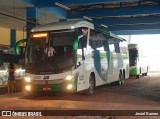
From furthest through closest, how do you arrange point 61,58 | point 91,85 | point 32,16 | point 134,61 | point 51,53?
1. point 134,61
2. point 32,16
3. point 91,85
4. point 51,53
5. point 61,58

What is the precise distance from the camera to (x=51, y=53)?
1395 cm

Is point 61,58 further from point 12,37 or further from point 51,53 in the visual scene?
point 12,37

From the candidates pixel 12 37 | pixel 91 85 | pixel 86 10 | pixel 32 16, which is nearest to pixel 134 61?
pixel 86 10

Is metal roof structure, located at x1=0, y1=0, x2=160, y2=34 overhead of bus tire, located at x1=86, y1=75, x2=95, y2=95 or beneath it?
overhead

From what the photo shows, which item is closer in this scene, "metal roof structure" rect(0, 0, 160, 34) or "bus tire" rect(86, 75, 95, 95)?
"bus tire" rect(86, 75, 95, 95)

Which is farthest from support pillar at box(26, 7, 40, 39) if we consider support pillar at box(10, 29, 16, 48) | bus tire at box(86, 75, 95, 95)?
support pillar at box(10, 29, 16, 48)

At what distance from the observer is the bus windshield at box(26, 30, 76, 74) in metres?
13.7

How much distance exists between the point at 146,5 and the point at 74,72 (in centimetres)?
1438

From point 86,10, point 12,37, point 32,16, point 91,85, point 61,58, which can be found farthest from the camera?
point 12,37

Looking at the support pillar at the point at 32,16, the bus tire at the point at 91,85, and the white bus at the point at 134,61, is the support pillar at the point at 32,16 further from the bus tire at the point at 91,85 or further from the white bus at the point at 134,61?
the white bus at the point at 134,61

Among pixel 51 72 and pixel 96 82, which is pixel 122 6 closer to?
pixel 96 82

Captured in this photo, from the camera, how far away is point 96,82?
1630cm

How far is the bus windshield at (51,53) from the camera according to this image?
13.7 meters

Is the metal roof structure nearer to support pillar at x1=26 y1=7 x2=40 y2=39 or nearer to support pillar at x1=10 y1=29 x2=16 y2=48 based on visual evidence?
support pillar at x1=26 y1=7 x2=40 y2=39
